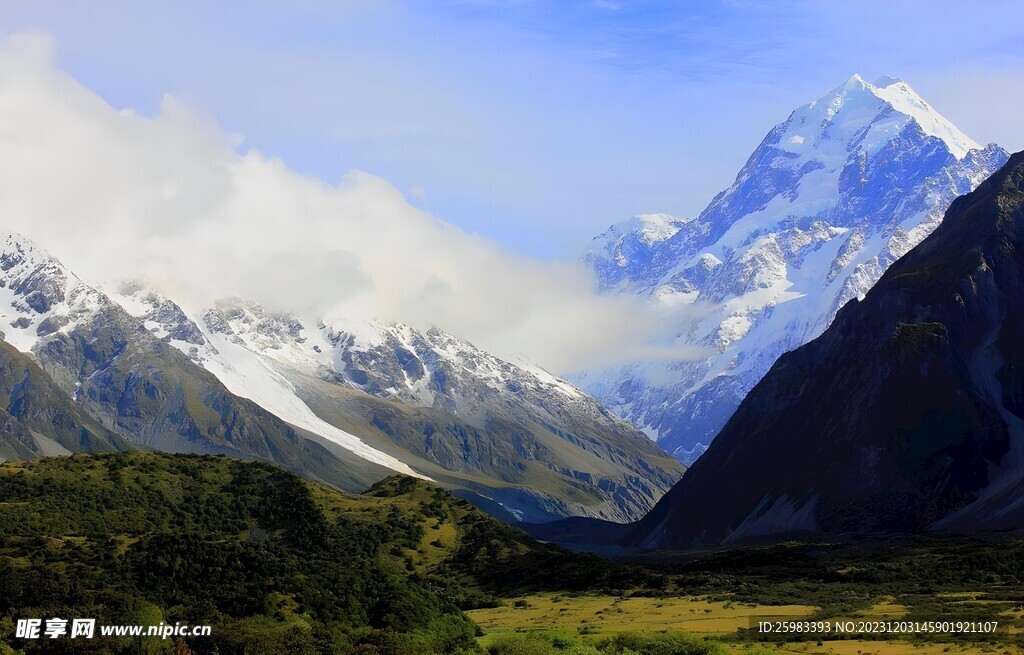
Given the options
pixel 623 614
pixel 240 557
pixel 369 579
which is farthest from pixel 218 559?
pixel 623 614

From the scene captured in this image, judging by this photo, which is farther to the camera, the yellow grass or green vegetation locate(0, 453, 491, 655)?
the yellow grass

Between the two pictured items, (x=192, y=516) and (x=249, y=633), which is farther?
(x=192, y=516)

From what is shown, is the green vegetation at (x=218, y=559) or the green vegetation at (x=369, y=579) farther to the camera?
the green vegetation at (x=218, y=559)

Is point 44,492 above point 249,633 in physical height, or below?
above

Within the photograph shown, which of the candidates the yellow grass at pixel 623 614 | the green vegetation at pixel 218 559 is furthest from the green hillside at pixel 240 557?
the yellow grass at pixel 623 614

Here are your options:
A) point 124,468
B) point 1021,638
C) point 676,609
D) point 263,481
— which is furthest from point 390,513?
point 1021,638

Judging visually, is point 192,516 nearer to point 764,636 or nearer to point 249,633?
point 249,633

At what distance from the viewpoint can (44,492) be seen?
16675cm

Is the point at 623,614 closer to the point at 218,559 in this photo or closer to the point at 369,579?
the point at 369,579

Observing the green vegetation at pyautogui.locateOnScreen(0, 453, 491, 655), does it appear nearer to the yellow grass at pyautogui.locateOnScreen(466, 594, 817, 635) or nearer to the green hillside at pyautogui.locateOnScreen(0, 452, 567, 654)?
the green hillside at pyautogui.locateOnScreen(0, 452, 567, 654)

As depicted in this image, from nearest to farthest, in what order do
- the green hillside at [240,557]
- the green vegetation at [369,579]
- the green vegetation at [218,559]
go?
the green vegetation at [369,579] < the green vegetation at [218,559] < the green hillside at [240,557]

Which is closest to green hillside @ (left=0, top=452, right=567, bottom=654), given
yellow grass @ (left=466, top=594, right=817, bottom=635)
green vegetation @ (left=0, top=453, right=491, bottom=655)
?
green vegetation @ (left=0, top=453, right=491, bottom=655)

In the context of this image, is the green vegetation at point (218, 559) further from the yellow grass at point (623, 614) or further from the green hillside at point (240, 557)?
the yellow grass at point (623, 614)

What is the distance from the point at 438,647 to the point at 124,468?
80487 millimetres
